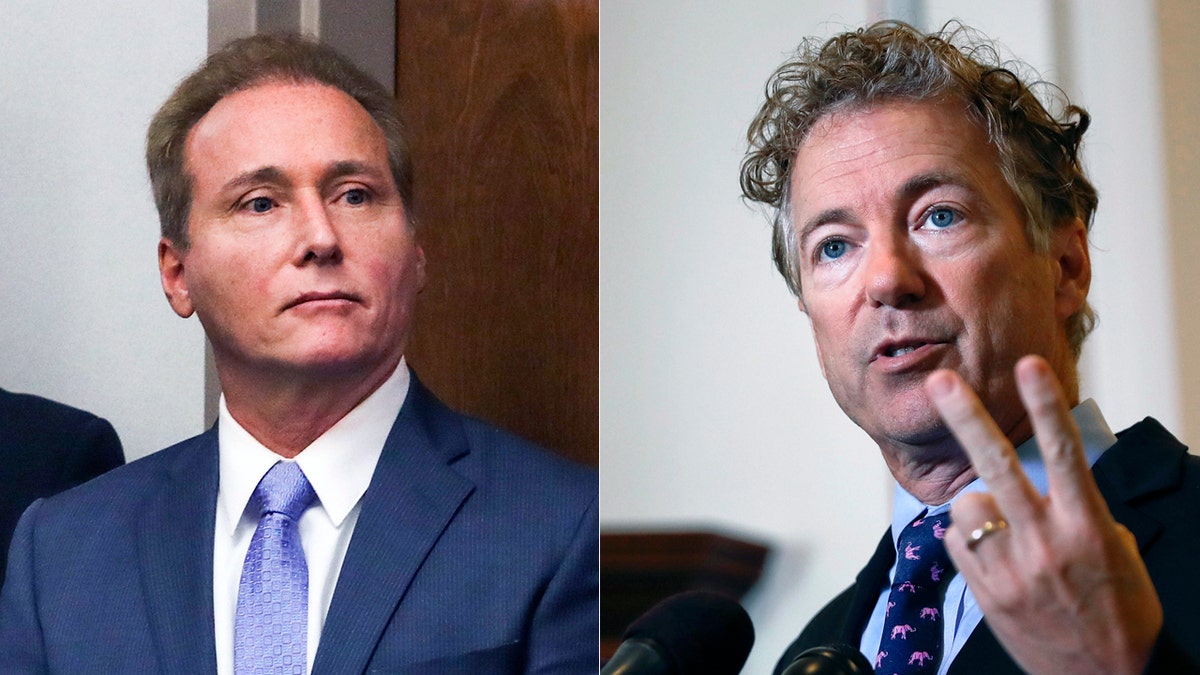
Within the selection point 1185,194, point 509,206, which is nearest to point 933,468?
point 1185,194

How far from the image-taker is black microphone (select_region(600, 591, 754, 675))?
1546 millimetres

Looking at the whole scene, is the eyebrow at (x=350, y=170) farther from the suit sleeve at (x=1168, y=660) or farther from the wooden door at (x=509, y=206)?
the suit sleeve at (x=1168, y=660)

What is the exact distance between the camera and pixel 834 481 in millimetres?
1651

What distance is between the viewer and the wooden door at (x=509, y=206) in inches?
69.5

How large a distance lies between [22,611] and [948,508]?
3.65 ft

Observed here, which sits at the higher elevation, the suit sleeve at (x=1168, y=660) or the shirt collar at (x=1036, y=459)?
the shirt collar at (x=1036, y=459)

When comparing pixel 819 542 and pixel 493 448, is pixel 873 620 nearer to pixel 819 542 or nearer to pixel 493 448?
pixel 819 542

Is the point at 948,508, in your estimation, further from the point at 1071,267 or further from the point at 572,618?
the point at 572,618

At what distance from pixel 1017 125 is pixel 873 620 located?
0.57 m

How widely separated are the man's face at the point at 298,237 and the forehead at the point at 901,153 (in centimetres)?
53

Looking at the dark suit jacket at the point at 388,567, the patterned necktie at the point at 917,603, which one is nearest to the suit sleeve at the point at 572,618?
the dark suit jacket at the point at 388,567

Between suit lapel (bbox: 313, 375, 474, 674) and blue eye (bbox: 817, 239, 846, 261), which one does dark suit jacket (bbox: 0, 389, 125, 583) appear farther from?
blue eye (bbox: 817, 239, 846, 261)

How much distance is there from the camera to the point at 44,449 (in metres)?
1.81

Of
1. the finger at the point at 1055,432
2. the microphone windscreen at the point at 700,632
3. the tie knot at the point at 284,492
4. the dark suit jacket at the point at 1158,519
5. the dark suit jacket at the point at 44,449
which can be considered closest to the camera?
the finger at the point at 1055,432
